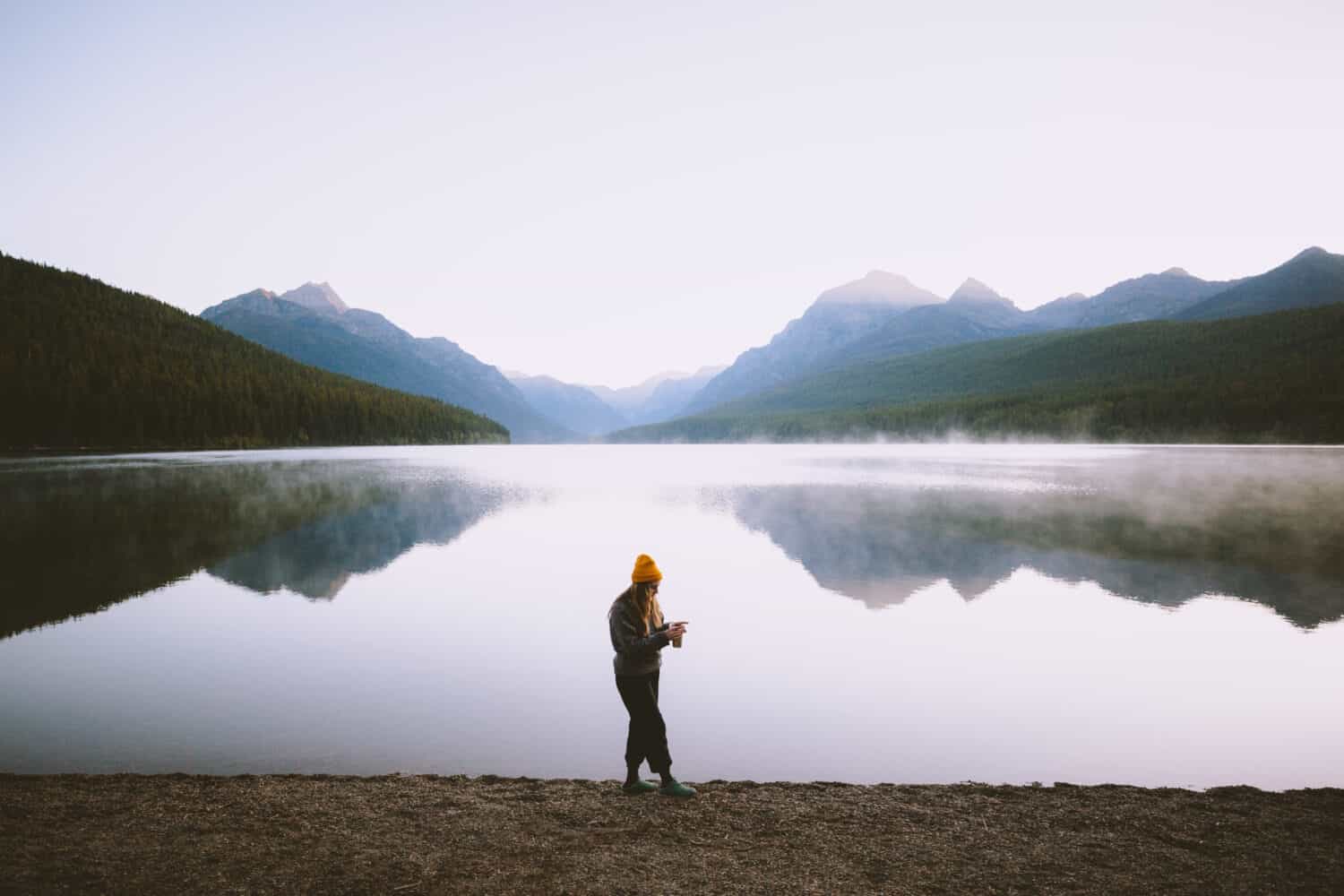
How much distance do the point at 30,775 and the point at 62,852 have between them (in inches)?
122

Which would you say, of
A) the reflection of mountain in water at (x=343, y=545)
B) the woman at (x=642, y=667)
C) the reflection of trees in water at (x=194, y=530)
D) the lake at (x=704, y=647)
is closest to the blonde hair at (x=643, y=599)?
the woman at (x=642, y=667)

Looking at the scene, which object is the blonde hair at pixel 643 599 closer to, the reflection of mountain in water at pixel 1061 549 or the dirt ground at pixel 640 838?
the dirt ground at pixel 640 838

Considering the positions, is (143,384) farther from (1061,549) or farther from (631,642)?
(631,642)

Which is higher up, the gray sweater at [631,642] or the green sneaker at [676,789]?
the gray sweater at [631,642]

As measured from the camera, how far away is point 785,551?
31.4m

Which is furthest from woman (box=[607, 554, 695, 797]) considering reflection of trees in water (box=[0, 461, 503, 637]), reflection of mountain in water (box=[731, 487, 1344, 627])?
reflection of trees in water (box=[0, 461, 503, 637])

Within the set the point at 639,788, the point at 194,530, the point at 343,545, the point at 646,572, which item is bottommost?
the point at 639,788

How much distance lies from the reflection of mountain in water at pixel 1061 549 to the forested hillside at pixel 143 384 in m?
112

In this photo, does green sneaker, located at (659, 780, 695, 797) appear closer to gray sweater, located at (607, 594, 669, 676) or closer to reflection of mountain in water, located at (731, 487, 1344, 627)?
gray sweater, located at (607, 594, 669, 676)

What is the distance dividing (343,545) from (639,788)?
1049 inches

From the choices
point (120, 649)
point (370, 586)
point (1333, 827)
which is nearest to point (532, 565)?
point (370, 586)

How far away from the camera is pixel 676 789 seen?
908 cm

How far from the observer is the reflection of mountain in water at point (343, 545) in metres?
24.6

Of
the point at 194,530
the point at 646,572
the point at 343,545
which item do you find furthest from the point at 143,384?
the point at 646,572
